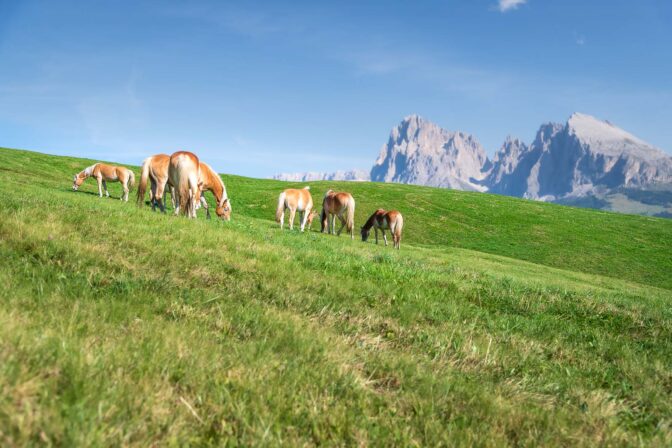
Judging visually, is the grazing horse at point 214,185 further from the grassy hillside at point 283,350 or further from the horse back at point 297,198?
the grassy hillside at point 283,350

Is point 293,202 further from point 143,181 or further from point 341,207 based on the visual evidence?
point 143,181

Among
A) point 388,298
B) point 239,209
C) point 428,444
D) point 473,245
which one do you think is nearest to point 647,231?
point 473,245

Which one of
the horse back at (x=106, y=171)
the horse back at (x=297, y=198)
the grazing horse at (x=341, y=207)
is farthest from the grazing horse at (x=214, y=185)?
the horse back at (x=106, y=171)

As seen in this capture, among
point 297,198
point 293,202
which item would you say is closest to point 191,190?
point 293,202

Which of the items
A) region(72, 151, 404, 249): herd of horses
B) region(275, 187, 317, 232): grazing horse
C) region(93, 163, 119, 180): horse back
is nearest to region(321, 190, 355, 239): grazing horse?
region(72, 151, 404, 249): herd of horses

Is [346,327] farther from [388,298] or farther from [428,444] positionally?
[428,444]

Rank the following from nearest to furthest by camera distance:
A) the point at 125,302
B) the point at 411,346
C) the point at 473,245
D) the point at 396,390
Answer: the point at 396,390
the point at 125,302
the point at 411,346
the point at 473,245

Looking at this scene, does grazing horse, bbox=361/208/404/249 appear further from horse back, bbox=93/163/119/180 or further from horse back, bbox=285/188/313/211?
horse back, bbox=93/163/119/180

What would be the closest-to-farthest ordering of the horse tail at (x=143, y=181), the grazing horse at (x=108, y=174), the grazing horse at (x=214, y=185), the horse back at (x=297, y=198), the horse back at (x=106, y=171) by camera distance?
the horse tail at (x=143, y=181) < the grazing horse at (x=214, y=185) < the horse back at (x=297, y=198) < the grazing horse at (x=108, y=174) < the horse back at (x=106, y=171)

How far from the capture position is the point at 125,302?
4.33 metres

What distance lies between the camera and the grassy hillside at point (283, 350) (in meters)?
2.53

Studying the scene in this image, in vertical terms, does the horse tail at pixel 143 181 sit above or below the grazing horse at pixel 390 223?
above

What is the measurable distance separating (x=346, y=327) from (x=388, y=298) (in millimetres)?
1653

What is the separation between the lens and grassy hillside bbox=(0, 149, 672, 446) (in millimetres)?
2527
